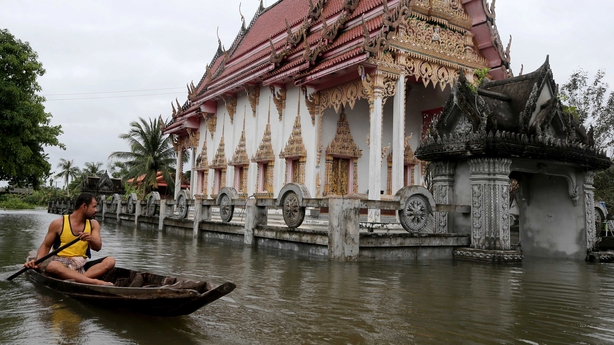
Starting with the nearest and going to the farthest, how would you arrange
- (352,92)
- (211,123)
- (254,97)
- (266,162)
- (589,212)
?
1. (589,212)
2. (352,92)
3. (266,162)
4. (254,97)
5. (211,123)

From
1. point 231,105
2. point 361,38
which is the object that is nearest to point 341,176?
point 361,38

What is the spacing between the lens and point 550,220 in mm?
9672

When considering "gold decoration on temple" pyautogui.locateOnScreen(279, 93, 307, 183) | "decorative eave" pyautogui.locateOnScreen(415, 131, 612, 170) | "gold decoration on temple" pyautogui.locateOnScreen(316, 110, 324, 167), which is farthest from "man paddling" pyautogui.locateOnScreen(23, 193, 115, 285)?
"gold decoration on temple" pyautogui.locateOnScreen(279, 93, 307, 183)

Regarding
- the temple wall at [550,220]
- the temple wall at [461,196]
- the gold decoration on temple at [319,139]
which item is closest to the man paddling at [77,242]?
the temple wall at [461,196]

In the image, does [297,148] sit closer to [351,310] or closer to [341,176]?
[341,176]

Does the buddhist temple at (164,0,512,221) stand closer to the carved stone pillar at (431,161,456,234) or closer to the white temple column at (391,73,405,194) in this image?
the white temple column at (391,73,405,194)

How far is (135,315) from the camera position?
4031mm

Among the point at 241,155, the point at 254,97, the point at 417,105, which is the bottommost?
the point at 241,155

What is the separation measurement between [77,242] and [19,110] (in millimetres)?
18529

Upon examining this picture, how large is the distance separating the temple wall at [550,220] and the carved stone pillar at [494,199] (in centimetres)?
184

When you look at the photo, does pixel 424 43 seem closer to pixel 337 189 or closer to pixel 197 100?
pixel 337 189

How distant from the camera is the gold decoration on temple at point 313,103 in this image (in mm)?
14812

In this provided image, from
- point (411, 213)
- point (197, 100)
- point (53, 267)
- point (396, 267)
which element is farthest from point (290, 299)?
point (197, 100)

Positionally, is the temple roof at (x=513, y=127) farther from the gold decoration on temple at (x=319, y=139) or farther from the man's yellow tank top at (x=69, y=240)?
the man's yellow tank top at (x=69, y=240)
